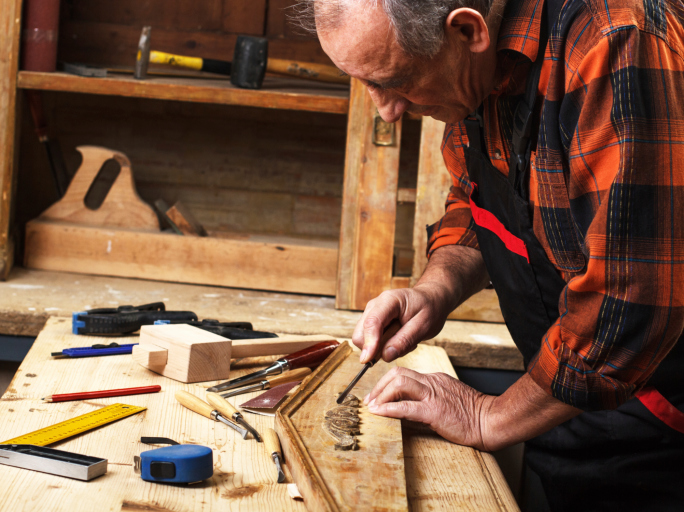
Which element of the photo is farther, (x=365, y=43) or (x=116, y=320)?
(x=116, y=320)

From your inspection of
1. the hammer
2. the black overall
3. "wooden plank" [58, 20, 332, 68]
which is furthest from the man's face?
"wooden plank" [58, 20, 332, 68]

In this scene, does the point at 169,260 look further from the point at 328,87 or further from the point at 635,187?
the point at 635,187

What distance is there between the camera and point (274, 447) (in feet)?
3.10

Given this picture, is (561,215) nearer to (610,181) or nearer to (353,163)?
(610,181)

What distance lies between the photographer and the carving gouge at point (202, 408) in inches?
40.1

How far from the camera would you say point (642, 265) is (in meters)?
0.81

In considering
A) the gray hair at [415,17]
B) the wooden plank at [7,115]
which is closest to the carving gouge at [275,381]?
the gray hair at [415,17]

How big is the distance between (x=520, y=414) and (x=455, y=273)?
41cm

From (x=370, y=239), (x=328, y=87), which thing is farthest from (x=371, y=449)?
(x=328, y=87)

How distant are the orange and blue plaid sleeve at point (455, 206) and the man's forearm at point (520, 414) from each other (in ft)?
1.49

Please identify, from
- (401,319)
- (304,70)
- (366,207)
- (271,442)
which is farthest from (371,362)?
(304,70)

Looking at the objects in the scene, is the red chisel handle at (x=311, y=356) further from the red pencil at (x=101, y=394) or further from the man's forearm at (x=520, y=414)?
the man's forearm at (x=520, y=414)

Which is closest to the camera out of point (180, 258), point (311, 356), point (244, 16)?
point (311, 356)

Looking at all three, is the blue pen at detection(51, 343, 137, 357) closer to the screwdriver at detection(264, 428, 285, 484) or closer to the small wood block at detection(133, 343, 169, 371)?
the small wood block at detection(133, 343, 169, 371)
